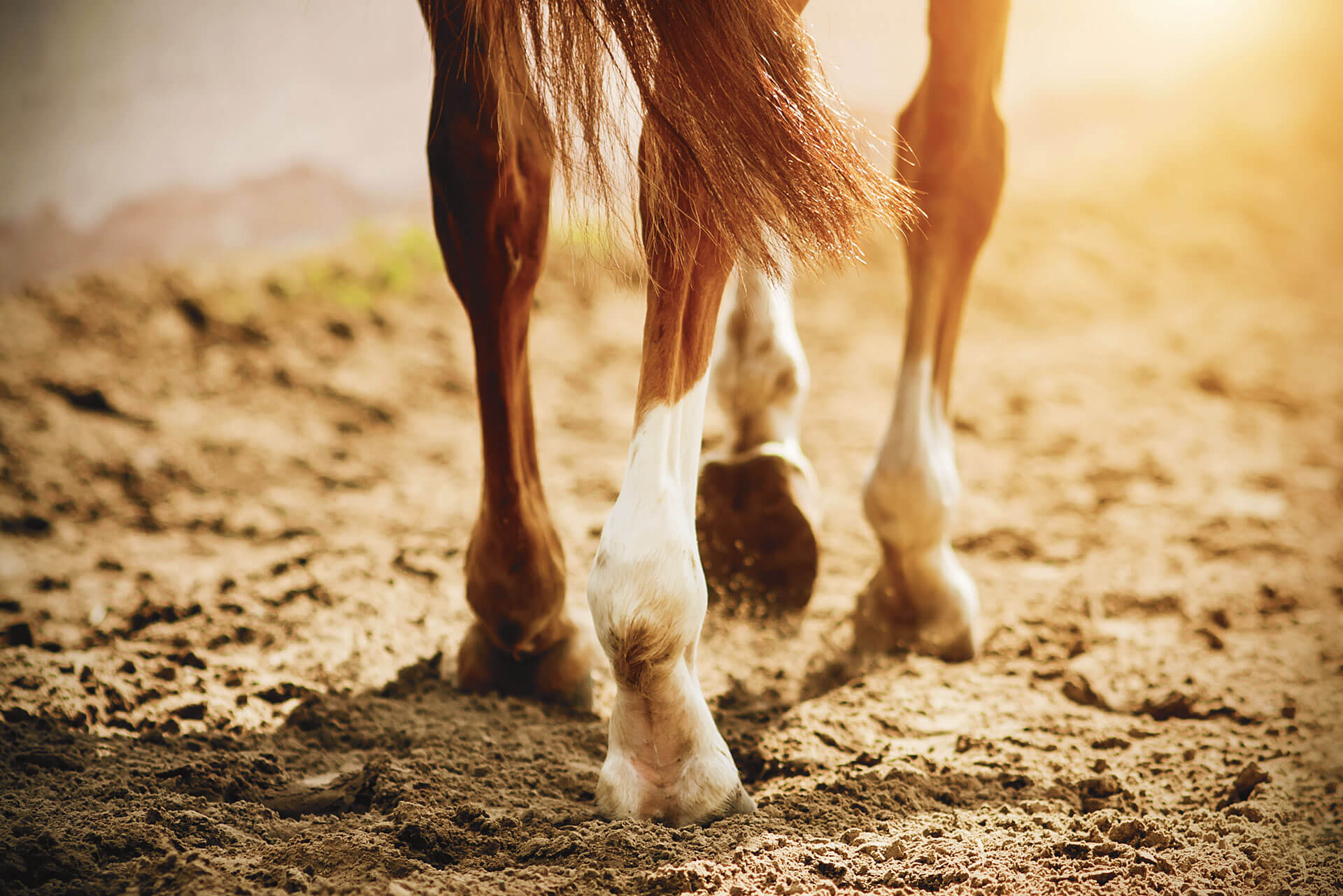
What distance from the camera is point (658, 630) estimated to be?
1.29 meters

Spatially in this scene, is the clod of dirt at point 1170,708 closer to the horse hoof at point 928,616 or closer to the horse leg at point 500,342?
the horse hoof at point 928,616

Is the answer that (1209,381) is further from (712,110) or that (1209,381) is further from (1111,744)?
(712,110)

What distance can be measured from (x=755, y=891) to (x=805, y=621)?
103 centimetres

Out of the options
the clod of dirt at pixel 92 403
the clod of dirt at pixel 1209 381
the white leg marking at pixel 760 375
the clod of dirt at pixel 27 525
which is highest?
the clod of dirt at pixel 1209 381

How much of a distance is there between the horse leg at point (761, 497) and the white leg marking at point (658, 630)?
0.71 metres

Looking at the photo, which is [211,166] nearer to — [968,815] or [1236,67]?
[968,815]

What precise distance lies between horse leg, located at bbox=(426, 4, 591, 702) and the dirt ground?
0.33 feet

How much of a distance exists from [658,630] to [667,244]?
18.9 inches

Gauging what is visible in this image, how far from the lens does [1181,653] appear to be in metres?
2.06

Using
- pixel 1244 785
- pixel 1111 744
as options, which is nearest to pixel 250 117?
pixel 1111 744

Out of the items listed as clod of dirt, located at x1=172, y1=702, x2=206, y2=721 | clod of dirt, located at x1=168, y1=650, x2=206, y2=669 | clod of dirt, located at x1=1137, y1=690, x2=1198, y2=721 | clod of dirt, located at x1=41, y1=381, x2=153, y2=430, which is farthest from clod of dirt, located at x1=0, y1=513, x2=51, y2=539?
clod of dirt, located at x1=1137, y1=690, x2=1198, y2=721

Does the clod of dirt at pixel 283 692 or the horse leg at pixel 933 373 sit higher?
the horse leg at pixel 933 373

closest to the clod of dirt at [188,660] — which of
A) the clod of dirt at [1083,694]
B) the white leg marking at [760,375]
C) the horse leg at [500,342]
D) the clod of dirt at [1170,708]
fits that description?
the horse leg at [500,342]

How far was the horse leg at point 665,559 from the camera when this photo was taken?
1292mm
